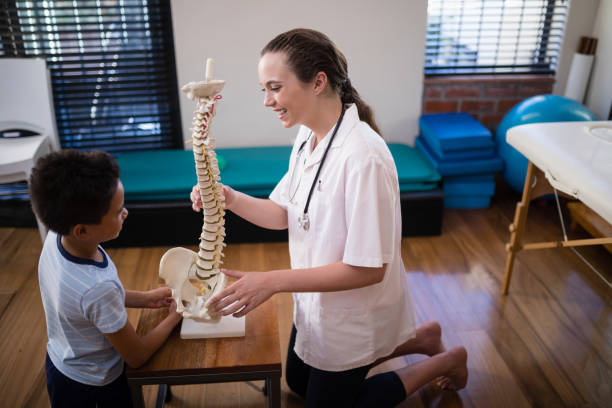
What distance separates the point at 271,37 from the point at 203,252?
2057 mm

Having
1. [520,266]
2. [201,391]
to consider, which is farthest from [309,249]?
[520,266]

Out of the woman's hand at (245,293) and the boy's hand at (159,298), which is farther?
the boy's hand at (159,298)

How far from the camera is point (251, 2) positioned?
10.1 feet

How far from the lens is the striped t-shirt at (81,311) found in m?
1.24

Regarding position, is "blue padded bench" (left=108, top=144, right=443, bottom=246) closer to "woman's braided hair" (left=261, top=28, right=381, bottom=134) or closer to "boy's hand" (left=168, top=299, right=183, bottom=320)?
"boy's hand" (left=168, top=299, right=183, bottom=320)

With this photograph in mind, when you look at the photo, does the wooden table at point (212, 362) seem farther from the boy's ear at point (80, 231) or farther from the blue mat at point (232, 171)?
the blue mat at point (232, 171)

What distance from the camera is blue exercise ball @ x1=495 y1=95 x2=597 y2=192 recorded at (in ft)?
10.1

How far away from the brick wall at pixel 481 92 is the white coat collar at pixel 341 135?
2207 millimetres

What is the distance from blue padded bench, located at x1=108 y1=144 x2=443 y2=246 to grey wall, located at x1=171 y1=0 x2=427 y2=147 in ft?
1.09

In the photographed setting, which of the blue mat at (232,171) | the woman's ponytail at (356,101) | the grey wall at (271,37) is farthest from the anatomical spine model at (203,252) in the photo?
the grey wall at (271,37)

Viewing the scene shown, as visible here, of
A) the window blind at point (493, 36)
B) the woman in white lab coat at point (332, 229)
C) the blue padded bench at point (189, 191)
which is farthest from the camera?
the window blind at point (493, 36)

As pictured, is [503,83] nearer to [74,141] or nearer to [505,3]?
[505,3]

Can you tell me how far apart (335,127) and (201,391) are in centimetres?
114

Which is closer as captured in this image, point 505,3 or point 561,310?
point 561,310
